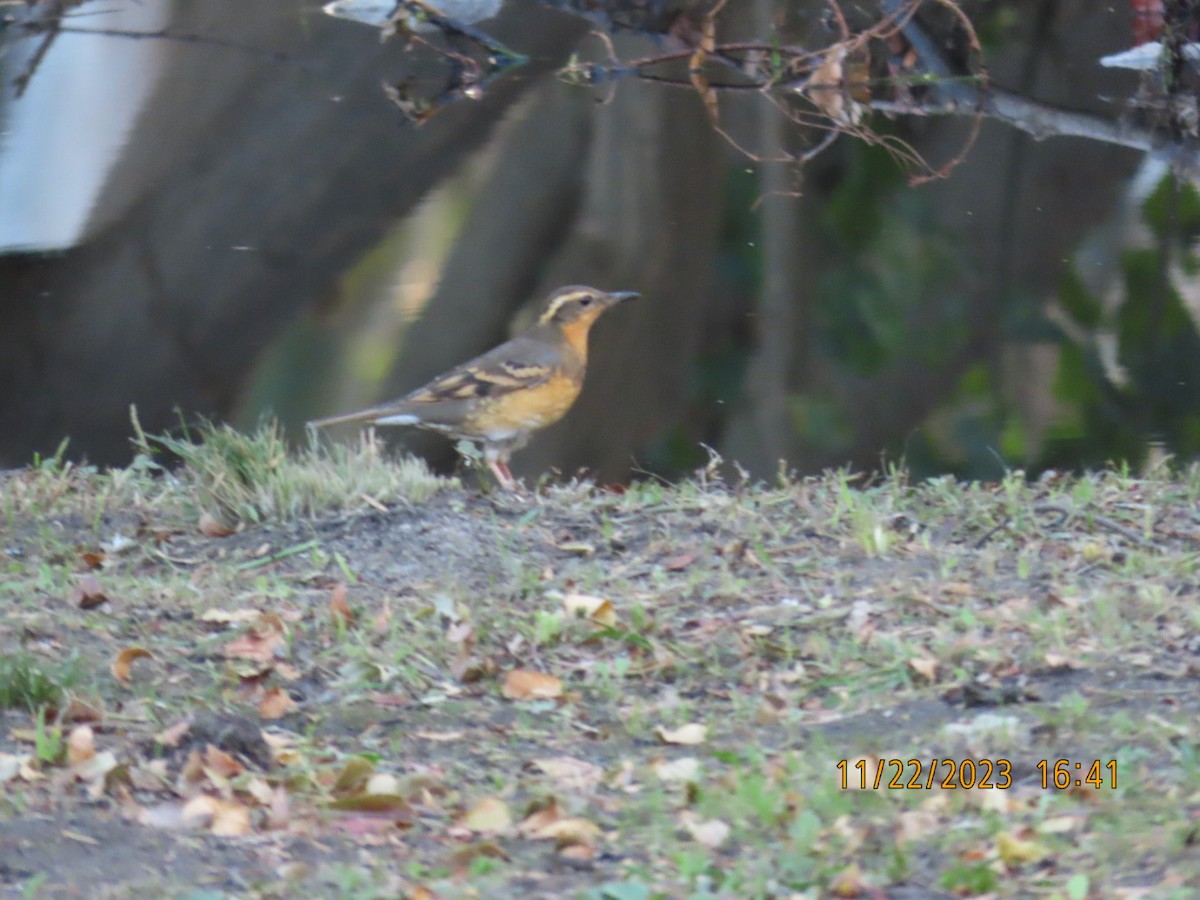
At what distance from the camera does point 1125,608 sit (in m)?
5.43

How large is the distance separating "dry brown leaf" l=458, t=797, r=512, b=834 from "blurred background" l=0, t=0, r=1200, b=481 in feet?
18.0

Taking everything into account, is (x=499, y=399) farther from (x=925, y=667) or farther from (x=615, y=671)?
(x=925, y=667)

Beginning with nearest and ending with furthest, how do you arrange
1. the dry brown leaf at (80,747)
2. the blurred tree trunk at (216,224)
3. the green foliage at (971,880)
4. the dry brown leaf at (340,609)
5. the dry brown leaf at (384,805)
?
the green foliage at (971,880)
the dry brown leaf at (384,805)
the dry brown leaf at (80,747)
the dry brown leaf at (340,609)
the blurred tree trunk at (216,224)

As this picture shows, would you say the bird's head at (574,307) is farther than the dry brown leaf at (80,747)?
Yes

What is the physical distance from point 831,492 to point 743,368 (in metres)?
5.00

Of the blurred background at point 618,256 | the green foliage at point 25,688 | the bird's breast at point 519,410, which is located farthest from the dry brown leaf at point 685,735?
A: the blurred background at point 618,256

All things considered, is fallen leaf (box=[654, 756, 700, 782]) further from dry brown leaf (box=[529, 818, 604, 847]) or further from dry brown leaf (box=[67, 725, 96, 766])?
dry brown leaf (box=[67, 725, 96, 766])

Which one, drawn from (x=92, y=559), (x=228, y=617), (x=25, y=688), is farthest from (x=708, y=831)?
(x=92, y=559)

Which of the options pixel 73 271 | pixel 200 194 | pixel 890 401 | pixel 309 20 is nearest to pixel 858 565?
pixel 890 401

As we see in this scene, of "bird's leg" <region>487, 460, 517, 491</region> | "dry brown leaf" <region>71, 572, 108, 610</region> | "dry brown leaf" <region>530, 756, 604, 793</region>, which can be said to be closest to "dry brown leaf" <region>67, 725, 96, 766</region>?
"dry brown leaf" <region>530, 756, 604, 793</region>

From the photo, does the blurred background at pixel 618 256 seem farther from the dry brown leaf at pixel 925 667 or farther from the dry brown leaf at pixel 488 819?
the dry brown leaf at pixel 488 819

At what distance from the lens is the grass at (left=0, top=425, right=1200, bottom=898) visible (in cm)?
407

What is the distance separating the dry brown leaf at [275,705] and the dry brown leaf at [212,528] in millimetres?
1796

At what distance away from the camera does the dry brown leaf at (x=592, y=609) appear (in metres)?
5.65
